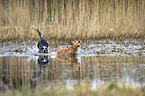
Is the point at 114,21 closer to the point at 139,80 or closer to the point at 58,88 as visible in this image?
the point at 139,80

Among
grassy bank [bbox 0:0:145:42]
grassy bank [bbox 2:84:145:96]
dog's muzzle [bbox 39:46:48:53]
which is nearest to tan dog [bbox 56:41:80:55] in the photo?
dog's muzzle [bbox 39:46:48:53]

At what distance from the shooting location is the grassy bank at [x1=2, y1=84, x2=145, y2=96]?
15.5 ft

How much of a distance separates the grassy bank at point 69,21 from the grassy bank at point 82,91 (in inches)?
462

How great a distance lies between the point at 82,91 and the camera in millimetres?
4949

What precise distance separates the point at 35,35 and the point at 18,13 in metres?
1.54

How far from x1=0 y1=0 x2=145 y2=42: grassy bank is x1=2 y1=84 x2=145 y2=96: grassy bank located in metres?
11.7

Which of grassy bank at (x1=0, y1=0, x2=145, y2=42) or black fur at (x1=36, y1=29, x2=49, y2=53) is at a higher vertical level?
grassy bank at (x1=0, y1=0, x2=145, y2=42)

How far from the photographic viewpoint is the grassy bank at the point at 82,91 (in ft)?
15.5

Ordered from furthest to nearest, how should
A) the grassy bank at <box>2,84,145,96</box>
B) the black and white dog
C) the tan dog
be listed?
the black and white dog → the tan dog → the grassy bank at <box>2,84,145,96</box>

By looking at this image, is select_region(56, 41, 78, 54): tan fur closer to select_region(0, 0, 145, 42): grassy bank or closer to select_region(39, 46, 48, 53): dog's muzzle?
select_region(39, 46, 48, 53): dog's muzzle

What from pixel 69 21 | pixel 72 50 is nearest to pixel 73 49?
pixel 72 50

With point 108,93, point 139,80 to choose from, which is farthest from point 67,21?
point 108,93

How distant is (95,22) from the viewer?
683 inches

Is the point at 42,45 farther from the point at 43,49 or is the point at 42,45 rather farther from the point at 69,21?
the point at 69,21
